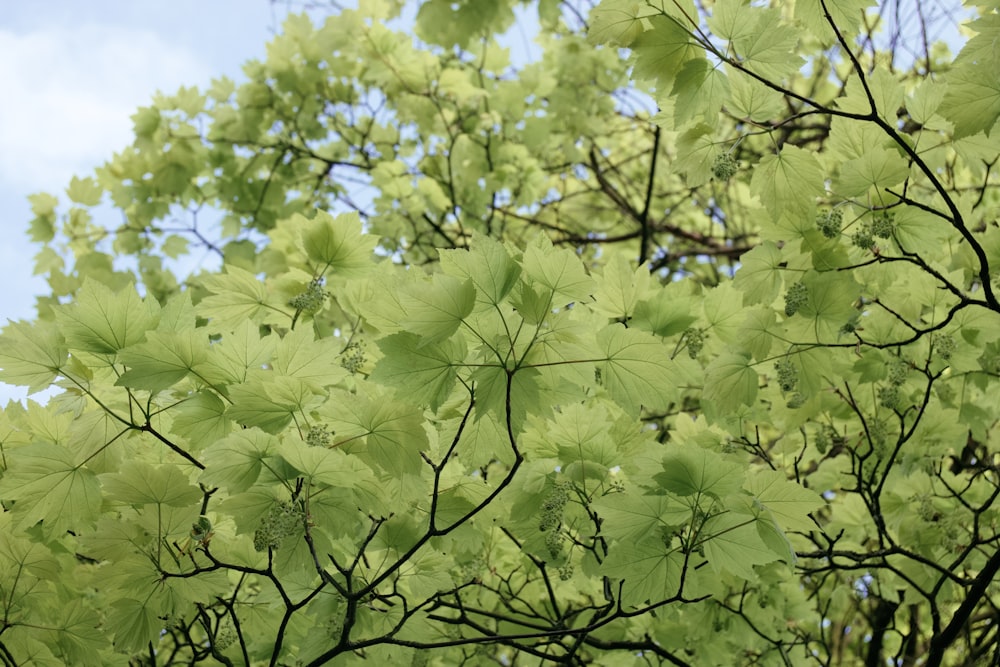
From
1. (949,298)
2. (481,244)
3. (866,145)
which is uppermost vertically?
(866,145)

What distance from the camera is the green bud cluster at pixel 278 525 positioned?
5.16ft

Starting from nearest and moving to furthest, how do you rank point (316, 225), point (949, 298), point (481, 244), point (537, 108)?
point (481, 244) → point (316, 225) → point (949, 298) → point (537, 108)

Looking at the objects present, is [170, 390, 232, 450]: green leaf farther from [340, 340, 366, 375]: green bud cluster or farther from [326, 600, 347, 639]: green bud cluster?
[326, 600, 347, 639]: green bud cluster

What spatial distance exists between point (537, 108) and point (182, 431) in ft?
13.6

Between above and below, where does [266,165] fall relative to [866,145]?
above

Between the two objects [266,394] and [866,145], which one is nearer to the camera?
[266,394]

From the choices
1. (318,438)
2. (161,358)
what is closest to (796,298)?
(318,438)

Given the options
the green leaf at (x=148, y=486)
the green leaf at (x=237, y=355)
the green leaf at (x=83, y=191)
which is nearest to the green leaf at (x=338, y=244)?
the green leaf at (x=237, y=355)

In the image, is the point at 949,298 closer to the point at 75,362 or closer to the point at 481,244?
the point at 481,244

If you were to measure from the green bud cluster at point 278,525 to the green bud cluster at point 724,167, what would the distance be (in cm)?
131

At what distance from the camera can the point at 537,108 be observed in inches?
213

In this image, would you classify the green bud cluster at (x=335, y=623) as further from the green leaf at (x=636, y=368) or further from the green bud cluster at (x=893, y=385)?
the green bud cluster at (x=893, y=385)

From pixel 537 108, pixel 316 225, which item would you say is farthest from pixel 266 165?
pixel 316 225

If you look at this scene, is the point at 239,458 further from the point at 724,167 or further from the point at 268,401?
the point at 724,167
